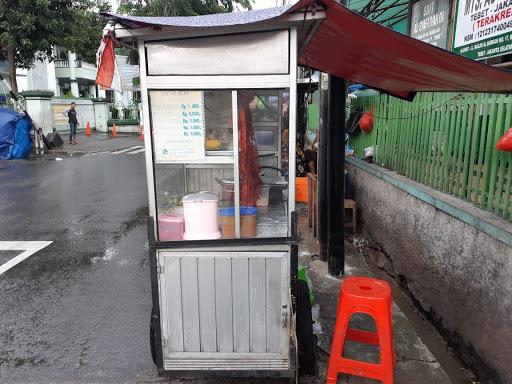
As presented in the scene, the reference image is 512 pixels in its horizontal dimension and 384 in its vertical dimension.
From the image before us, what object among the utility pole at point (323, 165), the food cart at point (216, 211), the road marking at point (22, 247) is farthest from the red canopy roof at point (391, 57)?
the road marking at point (22, 247)

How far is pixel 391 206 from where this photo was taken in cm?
535

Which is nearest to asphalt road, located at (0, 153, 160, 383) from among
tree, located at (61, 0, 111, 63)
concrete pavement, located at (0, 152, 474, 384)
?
concrete pavement, located at (0, 152, 474, 384)

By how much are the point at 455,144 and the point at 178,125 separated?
264cm

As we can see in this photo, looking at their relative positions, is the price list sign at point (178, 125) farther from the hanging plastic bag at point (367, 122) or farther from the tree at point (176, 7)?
the tree at point (176, 7)

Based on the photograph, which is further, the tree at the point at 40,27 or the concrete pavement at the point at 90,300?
the tree at the point at 40,27

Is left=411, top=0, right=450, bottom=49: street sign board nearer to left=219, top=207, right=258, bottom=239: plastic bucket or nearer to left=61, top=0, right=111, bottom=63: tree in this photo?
left=219, top=207, right=258, bottom=239: plastic bucket

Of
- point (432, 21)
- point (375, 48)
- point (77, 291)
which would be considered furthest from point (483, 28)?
point (77, 291)

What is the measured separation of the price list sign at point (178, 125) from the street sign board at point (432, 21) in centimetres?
462

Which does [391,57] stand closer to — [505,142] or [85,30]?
[505,142]

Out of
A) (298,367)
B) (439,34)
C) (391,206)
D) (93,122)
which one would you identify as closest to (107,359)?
(298,367)

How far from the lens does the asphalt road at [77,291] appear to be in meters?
3.49

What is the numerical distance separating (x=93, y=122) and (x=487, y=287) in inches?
1183

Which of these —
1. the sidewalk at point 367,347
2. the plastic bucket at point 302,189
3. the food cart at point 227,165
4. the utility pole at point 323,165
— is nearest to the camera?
the food cart at point 227,165

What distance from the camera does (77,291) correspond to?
486 centimetres
